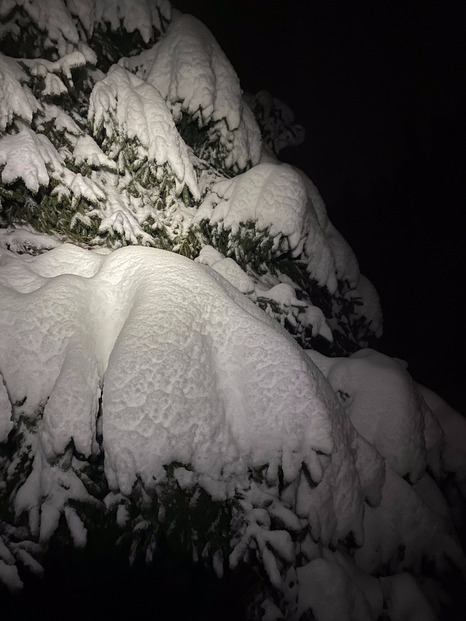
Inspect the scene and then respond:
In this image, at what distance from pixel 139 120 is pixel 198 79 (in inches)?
64.9

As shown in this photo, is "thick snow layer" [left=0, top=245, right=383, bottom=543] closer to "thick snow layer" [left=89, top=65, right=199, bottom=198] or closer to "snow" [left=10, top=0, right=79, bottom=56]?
"thick snow layer" [left=89, top=65, right=199, bottom=198]

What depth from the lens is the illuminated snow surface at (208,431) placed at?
74.1 inches

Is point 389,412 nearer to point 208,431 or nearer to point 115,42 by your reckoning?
point 208,431

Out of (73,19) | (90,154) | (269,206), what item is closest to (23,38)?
(73,19)

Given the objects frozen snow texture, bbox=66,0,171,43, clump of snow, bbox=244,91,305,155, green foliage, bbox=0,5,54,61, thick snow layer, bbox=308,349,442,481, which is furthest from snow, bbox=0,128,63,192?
clump of snow, bbox=244,91,305,155


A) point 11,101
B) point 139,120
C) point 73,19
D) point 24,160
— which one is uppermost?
point 73,19

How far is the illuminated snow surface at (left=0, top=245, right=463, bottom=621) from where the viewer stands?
74.1 inches

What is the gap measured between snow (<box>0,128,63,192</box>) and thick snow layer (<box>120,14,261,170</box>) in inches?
117

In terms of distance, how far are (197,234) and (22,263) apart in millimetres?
2752

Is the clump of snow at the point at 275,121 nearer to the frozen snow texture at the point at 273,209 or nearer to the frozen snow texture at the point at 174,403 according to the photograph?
the frozen snow texture at the point at 273,209

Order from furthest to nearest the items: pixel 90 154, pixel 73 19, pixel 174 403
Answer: pixel 73 19 → pixel 90 154 → pixel 174 403

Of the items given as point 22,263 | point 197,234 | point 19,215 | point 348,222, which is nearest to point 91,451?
point 22,263

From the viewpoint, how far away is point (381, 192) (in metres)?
12.8

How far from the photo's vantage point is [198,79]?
5359 millimetres
